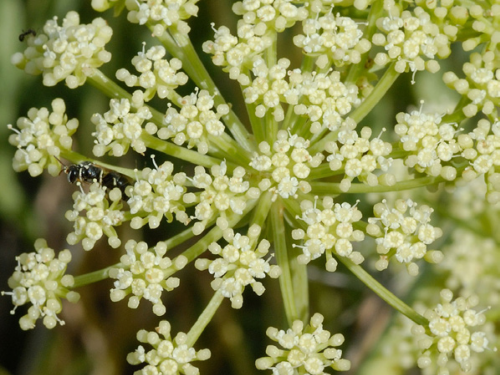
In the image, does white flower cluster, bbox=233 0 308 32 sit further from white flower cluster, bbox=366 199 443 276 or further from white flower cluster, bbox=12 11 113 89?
white flower cluster, bbox=366 199 443 276

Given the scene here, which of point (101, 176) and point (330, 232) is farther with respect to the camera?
point (101, 176)

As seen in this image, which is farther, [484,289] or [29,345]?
[29,345]

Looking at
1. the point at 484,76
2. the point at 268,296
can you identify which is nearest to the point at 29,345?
the point at 268,296

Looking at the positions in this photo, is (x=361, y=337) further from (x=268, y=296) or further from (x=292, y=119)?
(x=292, y=119)

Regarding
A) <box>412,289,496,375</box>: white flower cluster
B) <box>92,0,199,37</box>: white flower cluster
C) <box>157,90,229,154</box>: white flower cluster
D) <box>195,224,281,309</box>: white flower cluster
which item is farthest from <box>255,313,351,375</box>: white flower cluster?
<box>92,0,199,37</box>: white flower cluster

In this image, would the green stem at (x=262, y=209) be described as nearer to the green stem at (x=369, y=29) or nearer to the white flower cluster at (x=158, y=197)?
the white flower cluster at (x=158, y=197)

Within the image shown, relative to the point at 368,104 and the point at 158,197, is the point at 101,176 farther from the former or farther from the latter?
the point at 368,104

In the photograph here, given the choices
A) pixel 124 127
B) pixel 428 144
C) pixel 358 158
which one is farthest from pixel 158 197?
pixel 428 144

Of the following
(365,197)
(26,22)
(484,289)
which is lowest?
(484,289)
